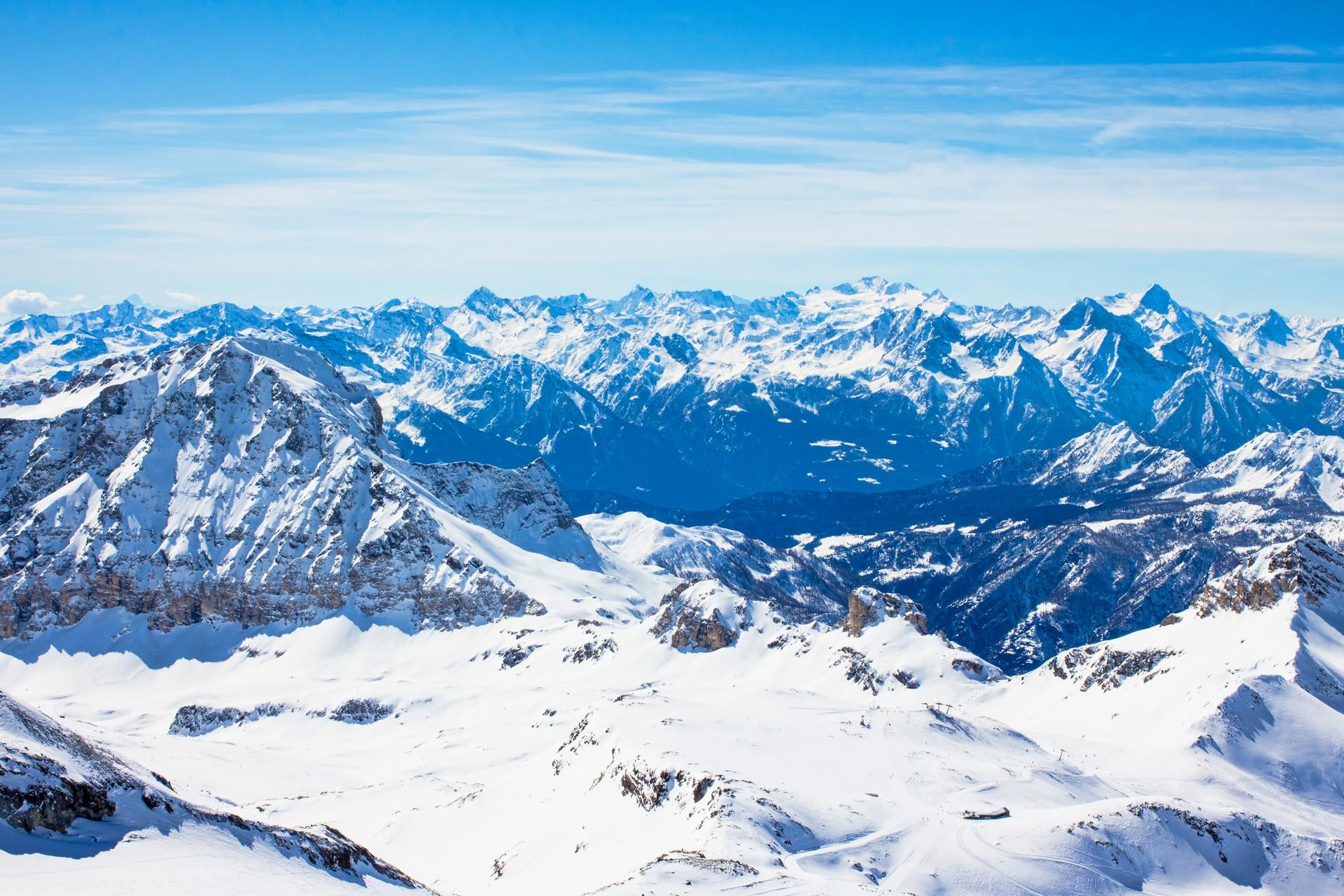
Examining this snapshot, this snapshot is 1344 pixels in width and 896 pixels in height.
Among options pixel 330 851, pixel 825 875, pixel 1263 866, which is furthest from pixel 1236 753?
pixel 330 851

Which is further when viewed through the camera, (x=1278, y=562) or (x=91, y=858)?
(x=1278, y=562)

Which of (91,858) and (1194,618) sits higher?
(91,858)

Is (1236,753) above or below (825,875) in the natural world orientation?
below

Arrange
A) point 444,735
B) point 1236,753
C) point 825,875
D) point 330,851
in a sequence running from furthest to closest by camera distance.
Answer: point 444,735 → point 1236,753 → point 825,875 → point 330,851

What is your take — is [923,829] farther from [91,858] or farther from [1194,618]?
[1194,618]

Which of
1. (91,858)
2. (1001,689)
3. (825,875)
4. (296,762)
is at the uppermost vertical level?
(91,858)

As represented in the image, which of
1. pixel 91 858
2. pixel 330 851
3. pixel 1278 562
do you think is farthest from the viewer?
pixel 1278 562

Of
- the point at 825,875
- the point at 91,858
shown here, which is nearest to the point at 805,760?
the point at 825,875

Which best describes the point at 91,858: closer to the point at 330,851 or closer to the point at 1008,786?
the point at 330,851

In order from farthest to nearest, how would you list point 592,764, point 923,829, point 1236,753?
point 1236,753
point 592,764
point 923,829
